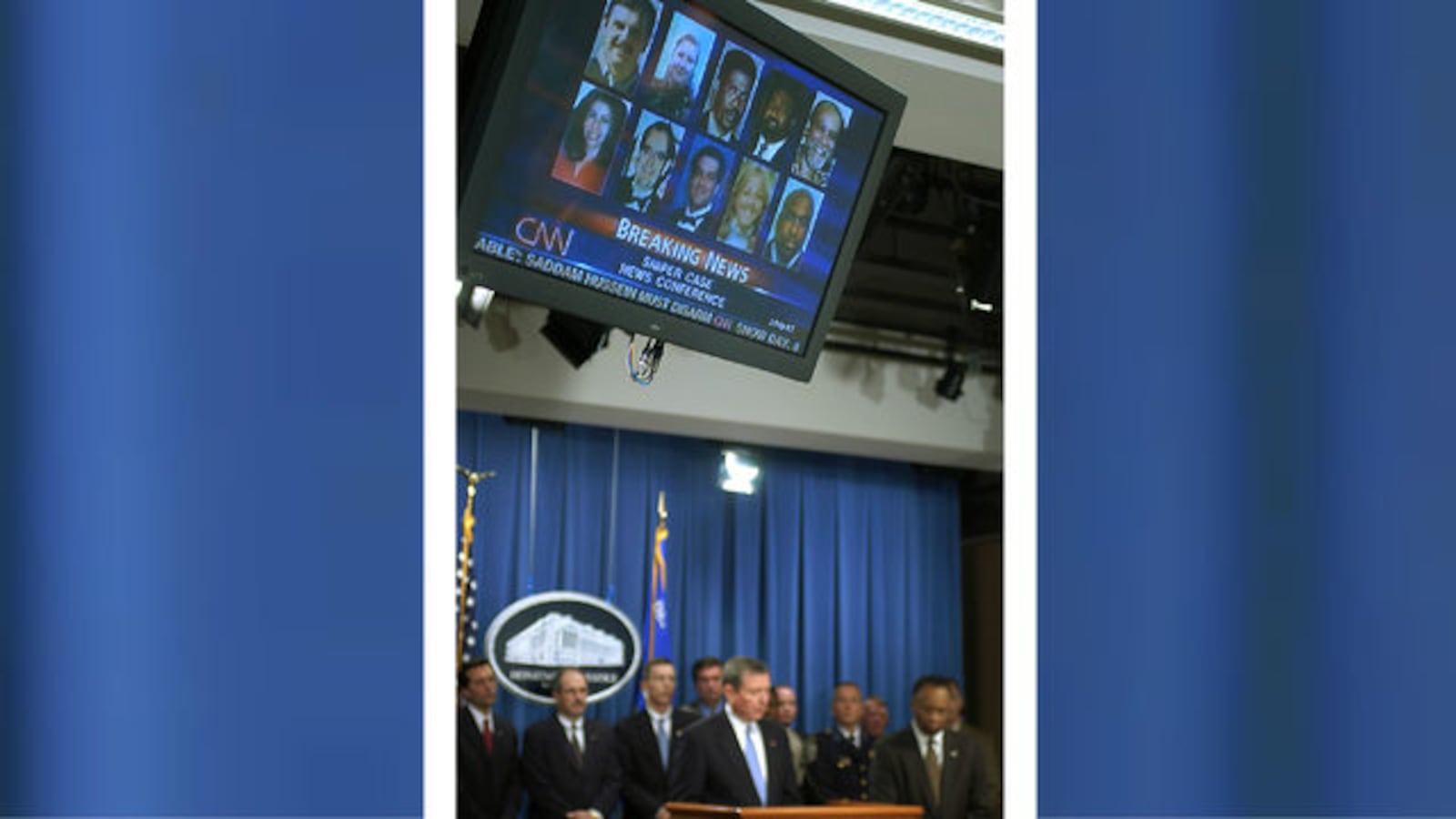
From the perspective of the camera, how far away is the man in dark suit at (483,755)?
7.38 m

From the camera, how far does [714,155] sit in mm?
3160

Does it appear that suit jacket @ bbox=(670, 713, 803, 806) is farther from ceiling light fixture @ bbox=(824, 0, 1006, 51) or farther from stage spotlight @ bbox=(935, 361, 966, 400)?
stage spotlight @ bbox=(935, 361, 966, 400)

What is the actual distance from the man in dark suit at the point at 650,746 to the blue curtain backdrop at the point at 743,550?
1.47 metres

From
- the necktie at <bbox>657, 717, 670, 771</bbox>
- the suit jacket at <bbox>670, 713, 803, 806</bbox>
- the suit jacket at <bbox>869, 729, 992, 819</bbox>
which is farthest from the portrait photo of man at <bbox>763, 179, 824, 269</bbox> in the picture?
the necktie at <bbox>657, 717, 670, 771</bbox>

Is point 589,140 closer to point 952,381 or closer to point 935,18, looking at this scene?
point 935,18

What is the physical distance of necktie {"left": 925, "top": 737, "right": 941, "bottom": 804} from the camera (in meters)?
6.50

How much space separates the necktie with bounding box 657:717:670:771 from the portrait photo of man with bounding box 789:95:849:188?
5115mm

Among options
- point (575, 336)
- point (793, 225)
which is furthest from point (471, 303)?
point (793, 225)

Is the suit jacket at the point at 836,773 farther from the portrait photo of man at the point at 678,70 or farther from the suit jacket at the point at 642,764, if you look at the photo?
the portrait photo of man at the point at 678,70
